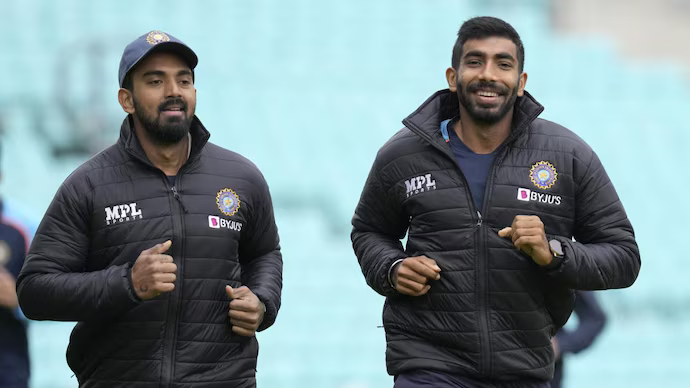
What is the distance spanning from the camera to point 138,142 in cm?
363

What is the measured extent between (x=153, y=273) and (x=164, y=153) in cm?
52

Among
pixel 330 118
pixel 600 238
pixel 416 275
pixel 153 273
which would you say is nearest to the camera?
pixel 153 273

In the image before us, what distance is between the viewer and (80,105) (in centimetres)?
1188

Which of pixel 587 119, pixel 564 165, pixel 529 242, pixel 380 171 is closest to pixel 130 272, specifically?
pixel 380 171

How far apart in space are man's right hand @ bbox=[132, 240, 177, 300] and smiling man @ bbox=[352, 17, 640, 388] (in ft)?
2.43

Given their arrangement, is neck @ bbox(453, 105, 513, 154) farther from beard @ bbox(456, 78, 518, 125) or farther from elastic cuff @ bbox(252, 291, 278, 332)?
elastic cuff @ bbox(252, 291, 278, 332)

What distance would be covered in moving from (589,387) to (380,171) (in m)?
7.62

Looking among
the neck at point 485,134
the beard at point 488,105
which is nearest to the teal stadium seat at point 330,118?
the neck at point 485,134

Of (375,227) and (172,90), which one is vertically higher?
(172,90)

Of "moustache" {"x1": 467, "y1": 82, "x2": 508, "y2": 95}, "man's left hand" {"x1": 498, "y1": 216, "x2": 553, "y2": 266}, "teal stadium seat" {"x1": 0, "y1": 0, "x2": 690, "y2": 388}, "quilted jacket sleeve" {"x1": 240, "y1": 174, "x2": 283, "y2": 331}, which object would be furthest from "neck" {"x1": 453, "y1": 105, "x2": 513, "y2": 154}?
"teal stadium seat" {"x1": 0, "y1": 0, "x2": 690, "y2": 388}

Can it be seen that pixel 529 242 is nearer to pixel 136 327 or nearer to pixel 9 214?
pixel 136 327

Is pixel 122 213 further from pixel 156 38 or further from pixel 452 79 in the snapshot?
pixel 452 79

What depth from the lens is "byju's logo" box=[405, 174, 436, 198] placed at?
11.9ft

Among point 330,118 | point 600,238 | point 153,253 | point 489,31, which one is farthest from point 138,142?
point 330,118
